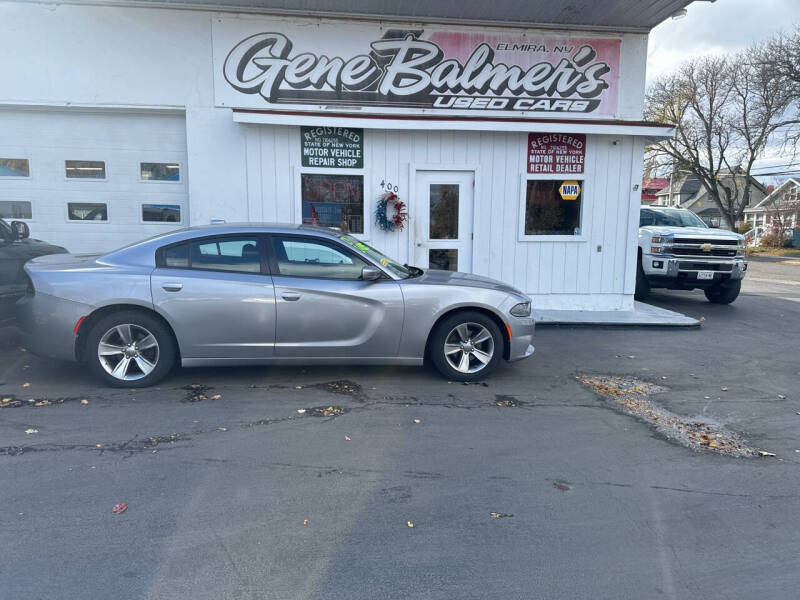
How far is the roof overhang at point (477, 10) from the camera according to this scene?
340 inches

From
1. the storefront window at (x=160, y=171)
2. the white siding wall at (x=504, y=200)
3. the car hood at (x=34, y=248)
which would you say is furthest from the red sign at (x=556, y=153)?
the car hood at (x=34, y=248)

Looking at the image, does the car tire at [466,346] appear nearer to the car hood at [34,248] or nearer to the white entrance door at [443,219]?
the white entrance door at [443,219]

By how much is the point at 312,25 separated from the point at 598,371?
22.8 feet

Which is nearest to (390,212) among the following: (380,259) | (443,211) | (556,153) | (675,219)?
(443,211)

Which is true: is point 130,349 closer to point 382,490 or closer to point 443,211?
point 382,490

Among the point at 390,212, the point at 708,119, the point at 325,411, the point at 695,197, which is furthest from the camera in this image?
the point at 695,197

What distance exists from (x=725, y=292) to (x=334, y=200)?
8283 millimetres

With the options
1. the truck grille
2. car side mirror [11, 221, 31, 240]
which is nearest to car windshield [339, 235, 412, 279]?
car side mirror [11, 221, 31, 240]

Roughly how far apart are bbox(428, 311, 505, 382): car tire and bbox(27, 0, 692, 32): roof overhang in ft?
18.4

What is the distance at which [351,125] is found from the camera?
8.88m

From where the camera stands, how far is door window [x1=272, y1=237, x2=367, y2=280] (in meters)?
5.44

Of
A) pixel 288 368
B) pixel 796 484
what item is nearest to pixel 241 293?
pixel 288 368

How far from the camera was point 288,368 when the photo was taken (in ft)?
20.1

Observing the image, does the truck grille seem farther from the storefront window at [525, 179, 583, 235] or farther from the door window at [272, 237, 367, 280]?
the door window at [272, 237, 367, 280]
